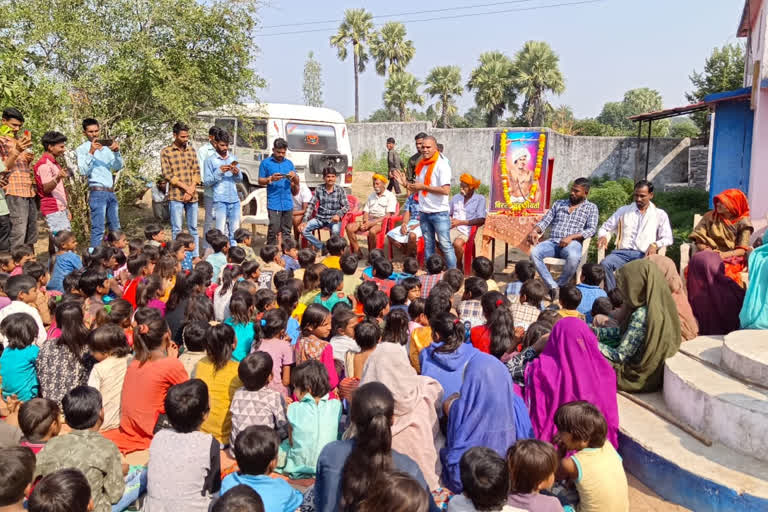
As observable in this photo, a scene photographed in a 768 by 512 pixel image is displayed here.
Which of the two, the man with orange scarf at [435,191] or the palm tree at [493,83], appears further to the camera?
the palm tree at [493,83]

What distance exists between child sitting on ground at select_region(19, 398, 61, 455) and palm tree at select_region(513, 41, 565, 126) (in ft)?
110

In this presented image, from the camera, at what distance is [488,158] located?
69.9ft

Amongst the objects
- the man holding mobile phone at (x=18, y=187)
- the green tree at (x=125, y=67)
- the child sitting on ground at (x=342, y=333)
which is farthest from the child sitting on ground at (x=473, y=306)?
the green tree at (x=125, y=67)

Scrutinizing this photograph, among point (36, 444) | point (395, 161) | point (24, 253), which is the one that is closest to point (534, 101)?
point (395, 161)

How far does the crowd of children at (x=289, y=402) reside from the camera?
2.61 meters

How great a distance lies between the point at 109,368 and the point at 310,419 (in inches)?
57.7

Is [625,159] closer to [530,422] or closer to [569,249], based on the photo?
[569,249]

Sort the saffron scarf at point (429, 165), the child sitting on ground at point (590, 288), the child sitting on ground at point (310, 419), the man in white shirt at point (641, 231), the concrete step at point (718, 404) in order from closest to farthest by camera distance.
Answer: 1. the concrete step at point (718, 404)
2. the child sitting on ground at point (310, 419)
3. the child sitting on ground at point (590, 288)
4. the man in white shirt at point (641, 231)
5. the saffron scarf at point (429, 165)

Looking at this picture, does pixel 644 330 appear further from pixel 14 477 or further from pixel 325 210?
pixel 325 210

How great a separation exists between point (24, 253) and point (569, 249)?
5488 mm

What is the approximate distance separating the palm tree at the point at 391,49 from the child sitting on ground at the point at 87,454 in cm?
3994

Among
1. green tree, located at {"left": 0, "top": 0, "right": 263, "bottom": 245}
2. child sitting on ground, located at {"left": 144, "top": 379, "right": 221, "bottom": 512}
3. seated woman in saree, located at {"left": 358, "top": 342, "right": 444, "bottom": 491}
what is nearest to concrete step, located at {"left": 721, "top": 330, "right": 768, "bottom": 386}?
seated woman in saree, located at {"left": 358, "top": 342, "right": 444, "bottom": 491}

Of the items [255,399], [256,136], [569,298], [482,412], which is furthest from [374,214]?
[482,412]

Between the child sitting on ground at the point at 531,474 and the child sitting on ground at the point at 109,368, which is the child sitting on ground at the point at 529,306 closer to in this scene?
the child sitting on ground at the point at 531,474
